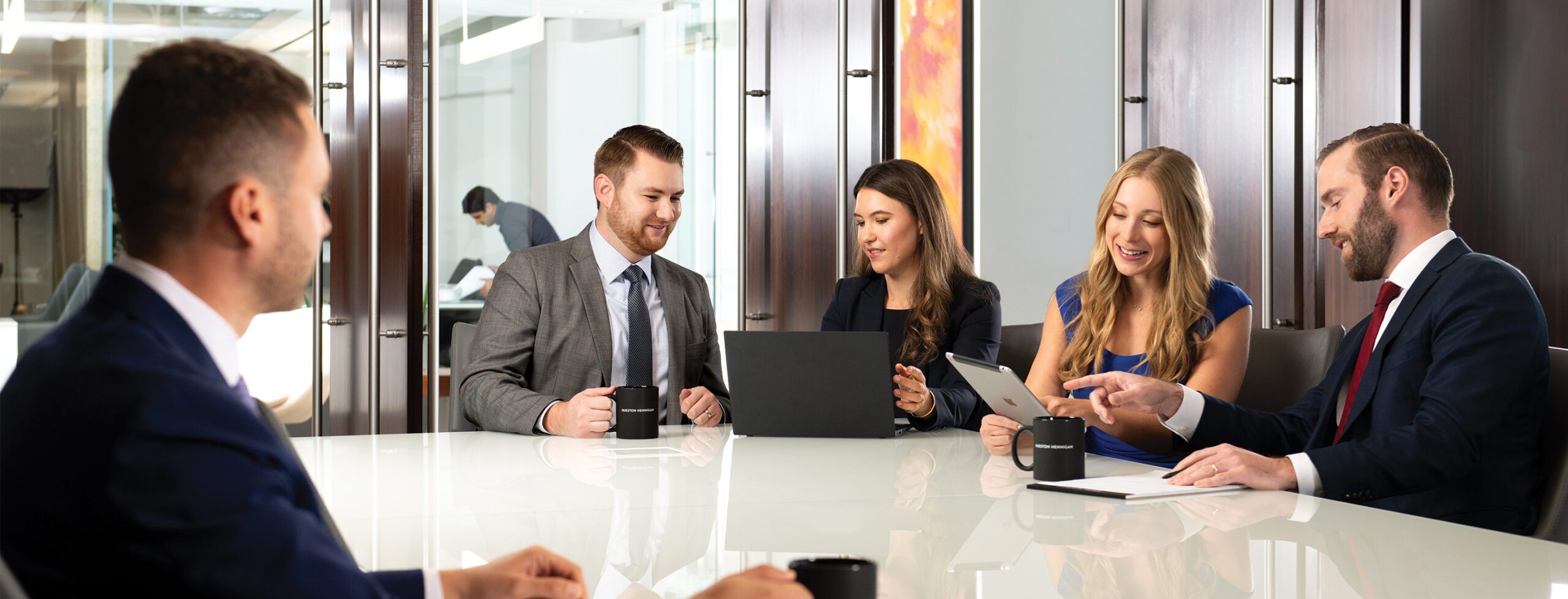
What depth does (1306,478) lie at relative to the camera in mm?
1875

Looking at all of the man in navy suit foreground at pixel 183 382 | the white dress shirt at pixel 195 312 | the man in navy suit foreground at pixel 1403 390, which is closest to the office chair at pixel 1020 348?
the man in navy suit foreground at pixel 1403 390

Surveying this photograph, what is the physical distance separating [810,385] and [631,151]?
2.85 ft

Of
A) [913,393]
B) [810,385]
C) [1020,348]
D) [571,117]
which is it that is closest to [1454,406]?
[913,393]

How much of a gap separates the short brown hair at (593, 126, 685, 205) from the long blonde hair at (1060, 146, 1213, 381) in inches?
39.8

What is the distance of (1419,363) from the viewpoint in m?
2.07

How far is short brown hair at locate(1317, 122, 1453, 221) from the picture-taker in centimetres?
222

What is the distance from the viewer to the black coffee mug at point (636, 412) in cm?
244

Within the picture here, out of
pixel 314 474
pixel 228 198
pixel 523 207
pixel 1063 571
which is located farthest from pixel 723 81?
pixel 228 198

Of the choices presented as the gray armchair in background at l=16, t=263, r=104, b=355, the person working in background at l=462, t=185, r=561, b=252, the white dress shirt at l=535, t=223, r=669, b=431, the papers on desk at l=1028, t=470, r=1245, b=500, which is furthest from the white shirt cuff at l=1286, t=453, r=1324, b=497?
the gray armchair in background at l=16, t=263, r=104, b=355

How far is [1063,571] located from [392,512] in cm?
90

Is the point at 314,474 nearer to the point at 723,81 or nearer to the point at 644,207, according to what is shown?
the point at 644,207

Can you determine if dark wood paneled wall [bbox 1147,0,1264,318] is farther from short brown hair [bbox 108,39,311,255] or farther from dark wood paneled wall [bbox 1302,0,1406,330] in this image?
short brown hair [bbox 108,39,311,255]

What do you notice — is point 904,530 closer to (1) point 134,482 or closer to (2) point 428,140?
(1) point 134,482

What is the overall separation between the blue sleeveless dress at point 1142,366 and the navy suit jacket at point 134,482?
1986mm
